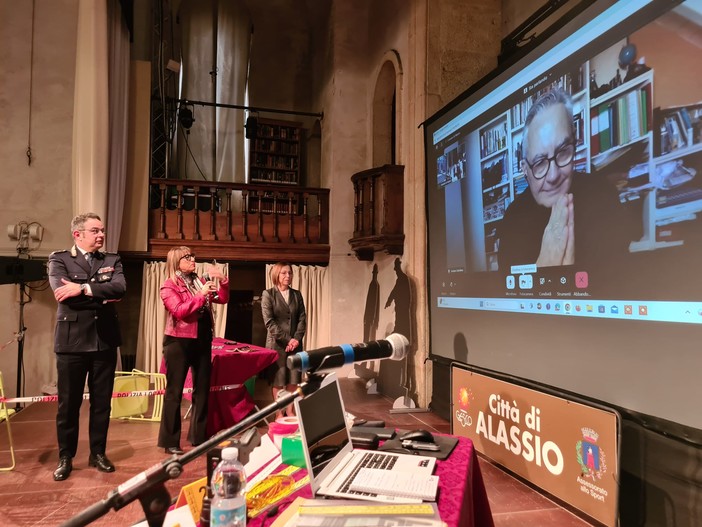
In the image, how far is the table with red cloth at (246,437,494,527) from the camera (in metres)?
1.23

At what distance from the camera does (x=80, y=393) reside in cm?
308

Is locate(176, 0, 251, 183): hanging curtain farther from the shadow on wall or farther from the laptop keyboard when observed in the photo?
the laptop keyboard

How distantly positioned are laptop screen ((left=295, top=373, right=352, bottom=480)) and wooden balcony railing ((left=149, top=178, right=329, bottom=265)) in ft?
18.5

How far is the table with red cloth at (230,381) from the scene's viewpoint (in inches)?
154

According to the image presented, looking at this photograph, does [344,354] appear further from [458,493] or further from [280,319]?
[280,319]

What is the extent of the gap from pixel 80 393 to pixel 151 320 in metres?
3.89

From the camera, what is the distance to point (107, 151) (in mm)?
6199

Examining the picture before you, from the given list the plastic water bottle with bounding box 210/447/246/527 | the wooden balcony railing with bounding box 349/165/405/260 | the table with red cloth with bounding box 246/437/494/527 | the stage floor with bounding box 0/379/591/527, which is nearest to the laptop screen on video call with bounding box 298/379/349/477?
the table with red cloth with bounding box 246/437/494/527

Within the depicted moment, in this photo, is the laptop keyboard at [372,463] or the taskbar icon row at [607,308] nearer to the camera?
the laptop keyboard at [372,463]

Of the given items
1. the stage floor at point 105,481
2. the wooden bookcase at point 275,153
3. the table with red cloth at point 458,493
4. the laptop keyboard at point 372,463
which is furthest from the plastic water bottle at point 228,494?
the wooden bookcase at point 275,153

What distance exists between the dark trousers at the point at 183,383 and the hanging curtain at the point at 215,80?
17.9 ft

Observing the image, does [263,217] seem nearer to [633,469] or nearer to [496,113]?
[496,113]

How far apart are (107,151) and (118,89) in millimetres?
1017

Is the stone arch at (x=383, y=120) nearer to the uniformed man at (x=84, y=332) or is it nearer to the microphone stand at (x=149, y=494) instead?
the uniformed man at (x=84, y=332)
